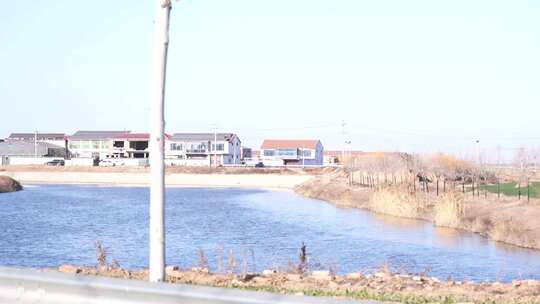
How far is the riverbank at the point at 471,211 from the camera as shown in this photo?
120ft

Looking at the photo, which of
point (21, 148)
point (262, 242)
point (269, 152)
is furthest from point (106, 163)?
point (262, 242)

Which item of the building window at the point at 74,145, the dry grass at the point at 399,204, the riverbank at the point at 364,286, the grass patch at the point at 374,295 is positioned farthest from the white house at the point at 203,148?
the grass patch at the point at 374,295

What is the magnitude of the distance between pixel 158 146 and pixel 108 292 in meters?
2.67

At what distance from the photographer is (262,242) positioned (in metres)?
32.8

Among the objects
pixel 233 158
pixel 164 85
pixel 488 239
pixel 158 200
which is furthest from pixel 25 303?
pixel 233 158

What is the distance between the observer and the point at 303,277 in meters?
12.7

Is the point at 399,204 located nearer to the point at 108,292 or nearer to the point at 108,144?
the point at 108,292

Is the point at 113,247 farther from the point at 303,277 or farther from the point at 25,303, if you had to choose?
the point at 25,303

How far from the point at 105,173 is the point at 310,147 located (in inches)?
1941

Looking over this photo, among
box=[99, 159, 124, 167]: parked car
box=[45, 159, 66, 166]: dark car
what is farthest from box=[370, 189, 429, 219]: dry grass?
box=[45, 159, 66, 166]: dark car

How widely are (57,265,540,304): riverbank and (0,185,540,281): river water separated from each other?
3.35m

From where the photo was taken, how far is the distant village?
142 metres

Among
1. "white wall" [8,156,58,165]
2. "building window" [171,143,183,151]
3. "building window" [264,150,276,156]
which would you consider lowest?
"white wall" [8,156,58,165]

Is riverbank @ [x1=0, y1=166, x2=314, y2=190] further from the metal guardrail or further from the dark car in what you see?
the metal guardrail
